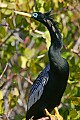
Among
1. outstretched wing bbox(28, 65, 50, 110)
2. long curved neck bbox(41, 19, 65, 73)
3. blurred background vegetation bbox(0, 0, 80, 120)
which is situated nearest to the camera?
long curved neck bbox(41, 19, 65, 73)

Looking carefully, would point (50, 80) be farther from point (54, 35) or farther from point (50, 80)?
point (54, 35)

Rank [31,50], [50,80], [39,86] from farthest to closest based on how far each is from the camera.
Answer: [31,50], [39,86], [50,80]

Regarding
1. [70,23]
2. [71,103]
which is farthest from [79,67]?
[70,23]

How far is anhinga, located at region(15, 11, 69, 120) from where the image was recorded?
5.24 metres

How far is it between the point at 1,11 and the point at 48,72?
924mm

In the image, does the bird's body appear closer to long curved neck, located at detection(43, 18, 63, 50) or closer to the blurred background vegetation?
long curved neck, located at detection(43, 18, 63, 50)

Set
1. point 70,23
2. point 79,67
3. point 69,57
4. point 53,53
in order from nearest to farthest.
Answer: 1. point 53,53
2. point 79,67
3. point 69,57
4. point 70,23

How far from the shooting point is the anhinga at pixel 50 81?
5.24 m

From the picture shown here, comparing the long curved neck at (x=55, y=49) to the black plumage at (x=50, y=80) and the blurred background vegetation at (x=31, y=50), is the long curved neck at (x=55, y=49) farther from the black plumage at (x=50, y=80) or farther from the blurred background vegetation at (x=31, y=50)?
the blurred background vegetation at (x=31, y=50)

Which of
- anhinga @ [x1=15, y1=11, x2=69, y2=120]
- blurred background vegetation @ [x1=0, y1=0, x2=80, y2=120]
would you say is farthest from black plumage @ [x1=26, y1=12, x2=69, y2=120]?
blurred background vegetation @ [x1=0, y1=0, x2=80, y2=120]

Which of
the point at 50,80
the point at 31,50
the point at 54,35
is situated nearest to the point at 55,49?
the point at 54,35

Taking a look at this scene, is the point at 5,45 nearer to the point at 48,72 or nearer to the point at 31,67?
the point at 31,67

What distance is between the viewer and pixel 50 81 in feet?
17.6

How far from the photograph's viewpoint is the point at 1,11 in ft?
19.6
